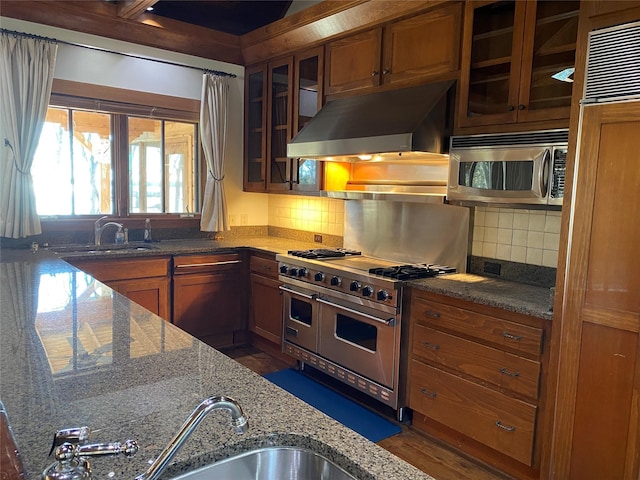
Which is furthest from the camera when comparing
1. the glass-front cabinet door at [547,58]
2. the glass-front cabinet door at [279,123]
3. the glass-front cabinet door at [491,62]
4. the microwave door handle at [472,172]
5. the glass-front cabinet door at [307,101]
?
the glass-front cabinet door at [279,123]

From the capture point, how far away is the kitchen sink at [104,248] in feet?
12.3

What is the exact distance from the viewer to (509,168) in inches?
102

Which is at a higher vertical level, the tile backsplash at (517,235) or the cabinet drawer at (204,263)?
the tile backsplash at (517,235)

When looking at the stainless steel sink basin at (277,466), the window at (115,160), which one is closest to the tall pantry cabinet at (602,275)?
the stainless steel sink basin at (277,466)

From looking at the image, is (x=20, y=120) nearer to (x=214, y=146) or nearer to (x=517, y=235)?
(x=214, y=146)

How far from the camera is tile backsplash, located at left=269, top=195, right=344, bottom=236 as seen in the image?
4.29 metres

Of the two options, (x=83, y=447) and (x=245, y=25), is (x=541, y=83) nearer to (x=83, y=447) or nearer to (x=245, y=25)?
(x=83, y=447)

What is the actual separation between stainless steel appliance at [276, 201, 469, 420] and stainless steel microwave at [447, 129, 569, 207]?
1.42ft

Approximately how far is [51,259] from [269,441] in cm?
276

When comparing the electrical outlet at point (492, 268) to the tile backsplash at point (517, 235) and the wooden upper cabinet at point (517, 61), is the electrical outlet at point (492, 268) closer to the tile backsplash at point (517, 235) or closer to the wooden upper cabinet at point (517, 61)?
the tile backsplash at point (517, 235)

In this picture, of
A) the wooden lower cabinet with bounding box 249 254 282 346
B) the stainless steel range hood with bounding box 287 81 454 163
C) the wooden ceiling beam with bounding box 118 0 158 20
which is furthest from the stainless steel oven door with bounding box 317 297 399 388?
the wooden ceiling beam with bounding box 118 0 158 20

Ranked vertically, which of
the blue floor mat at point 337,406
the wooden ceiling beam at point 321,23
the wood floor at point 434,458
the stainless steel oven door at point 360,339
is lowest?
the wood floor at point 434,458

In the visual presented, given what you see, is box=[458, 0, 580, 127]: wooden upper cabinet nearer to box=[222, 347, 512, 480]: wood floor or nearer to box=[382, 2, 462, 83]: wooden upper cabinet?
box=[382, 2, 462, 83]: wooden upper cabinet

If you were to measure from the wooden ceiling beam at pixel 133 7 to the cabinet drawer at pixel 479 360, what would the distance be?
286 centimetres
